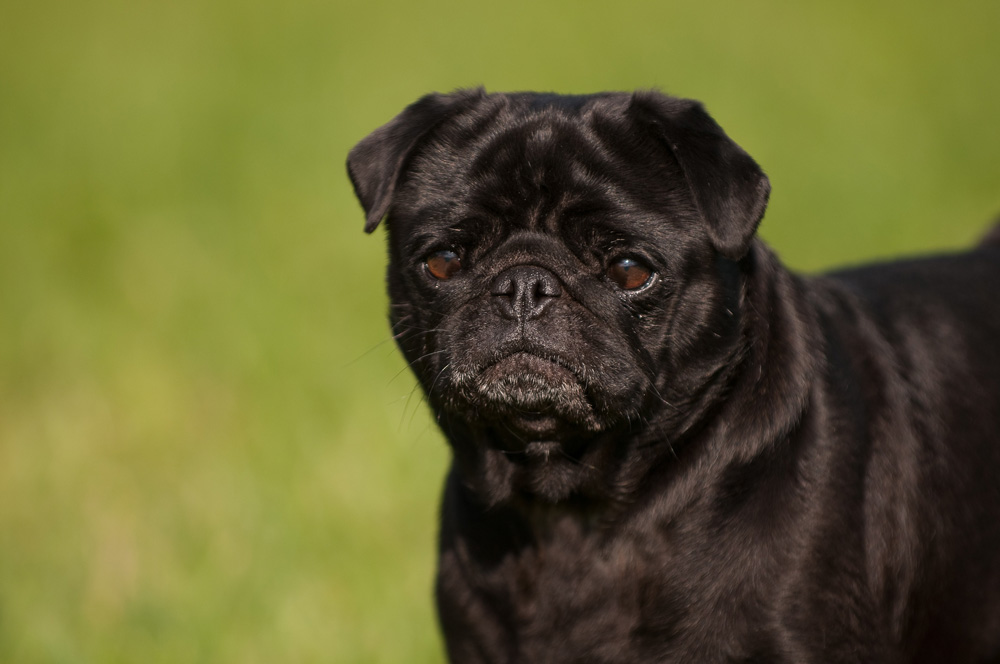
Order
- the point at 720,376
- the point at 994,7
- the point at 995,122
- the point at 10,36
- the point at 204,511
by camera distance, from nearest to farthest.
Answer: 1. the point at 720,376
2. the point at 204,511
3. the point at 995,122
4. the point at 10,36
5. the point at 994,7

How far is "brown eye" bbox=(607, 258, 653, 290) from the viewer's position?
371 centimetres

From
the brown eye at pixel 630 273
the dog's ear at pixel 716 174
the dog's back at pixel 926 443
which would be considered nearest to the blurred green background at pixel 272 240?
the brown eye at pixel 630 273

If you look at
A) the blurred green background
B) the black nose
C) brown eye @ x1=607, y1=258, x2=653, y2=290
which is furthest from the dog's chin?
the blurred green background

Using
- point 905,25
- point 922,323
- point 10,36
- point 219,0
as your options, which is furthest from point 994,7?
point 922,323

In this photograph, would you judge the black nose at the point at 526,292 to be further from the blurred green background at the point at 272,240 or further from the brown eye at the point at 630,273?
the blurred green background at the point at 272,240

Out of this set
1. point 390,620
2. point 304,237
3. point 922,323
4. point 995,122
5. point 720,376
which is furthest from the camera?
point 995,122

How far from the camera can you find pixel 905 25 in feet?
59.1

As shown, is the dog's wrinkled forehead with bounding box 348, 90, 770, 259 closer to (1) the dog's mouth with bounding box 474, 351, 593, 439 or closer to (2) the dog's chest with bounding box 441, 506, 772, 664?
(1) the dog's mouth with bounding box 474, 351, 593, 439

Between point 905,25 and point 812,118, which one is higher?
point 905,25

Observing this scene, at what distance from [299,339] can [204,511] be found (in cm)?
217

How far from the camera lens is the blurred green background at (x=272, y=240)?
5.65 m

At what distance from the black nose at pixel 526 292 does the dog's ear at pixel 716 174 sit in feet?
1.68

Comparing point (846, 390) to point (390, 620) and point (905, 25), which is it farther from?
point (905, 25)

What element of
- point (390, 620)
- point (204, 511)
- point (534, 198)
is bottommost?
point (390, 620)
